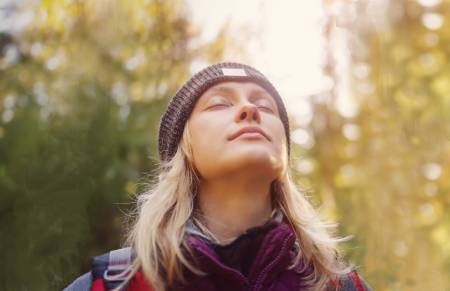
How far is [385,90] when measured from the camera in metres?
4.25

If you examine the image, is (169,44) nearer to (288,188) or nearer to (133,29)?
(133,29)

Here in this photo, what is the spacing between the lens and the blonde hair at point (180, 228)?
1.67 metres

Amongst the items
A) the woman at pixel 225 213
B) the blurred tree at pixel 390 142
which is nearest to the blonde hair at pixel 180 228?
the woman at pixel 225 213

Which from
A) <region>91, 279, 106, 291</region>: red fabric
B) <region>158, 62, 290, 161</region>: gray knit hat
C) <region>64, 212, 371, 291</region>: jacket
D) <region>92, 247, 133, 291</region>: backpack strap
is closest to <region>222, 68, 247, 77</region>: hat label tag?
<region>158, 62, 290, 161</region>: gray knit hat

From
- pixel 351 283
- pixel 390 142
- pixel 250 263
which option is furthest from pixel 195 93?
pixel 390 142

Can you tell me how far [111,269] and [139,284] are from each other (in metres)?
0.10

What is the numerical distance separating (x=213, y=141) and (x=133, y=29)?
9.36ft

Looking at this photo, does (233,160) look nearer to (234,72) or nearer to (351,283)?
(234,72)

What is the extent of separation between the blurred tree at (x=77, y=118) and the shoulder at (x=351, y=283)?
1309 millimetres

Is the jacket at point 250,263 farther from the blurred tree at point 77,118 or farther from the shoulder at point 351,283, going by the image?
the blurred tree at point 77,118

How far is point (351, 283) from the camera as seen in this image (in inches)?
74.3

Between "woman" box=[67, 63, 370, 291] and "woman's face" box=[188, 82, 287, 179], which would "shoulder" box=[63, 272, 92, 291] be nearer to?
"woman" box=[67, 63, 370, 291]

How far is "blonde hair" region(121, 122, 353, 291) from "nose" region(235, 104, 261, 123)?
8.3 inches

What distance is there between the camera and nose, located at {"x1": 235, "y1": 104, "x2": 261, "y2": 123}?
1791 millimetres
